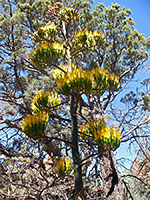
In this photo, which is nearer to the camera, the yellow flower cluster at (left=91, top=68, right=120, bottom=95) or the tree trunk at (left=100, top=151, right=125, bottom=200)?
the yellow flower cluster at (left=91, top=68, right=120, bottom=95)

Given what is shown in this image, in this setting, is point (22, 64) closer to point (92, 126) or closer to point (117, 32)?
point (117, 32)

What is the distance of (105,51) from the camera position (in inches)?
239

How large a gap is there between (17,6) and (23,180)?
213 inches

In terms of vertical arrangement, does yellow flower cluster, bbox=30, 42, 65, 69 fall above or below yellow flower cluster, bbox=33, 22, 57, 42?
below

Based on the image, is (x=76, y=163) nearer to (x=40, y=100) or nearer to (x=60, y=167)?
(x=60, y=167)

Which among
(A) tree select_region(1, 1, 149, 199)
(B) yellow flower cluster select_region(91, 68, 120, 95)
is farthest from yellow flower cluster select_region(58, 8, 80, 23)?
(B) yellow flower cluster select_region(91, 68, 120, 95)


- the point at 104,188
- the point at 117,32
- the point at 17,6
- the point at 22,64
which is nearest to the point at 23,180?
the point at 104,188

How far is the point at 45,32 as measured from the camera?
9.29 feet

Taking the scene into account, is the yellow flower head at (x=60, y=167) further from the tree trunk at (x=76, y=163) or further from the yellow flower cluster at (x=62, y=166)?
the tree trunk at (x=76, y=163)

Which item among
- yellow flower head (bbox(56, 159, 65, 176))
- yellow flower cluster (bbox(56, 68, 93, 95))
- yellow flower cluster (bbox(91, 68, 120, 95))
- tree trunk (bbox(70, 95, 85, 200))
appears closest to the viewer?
tree trunk (bbox(70, 95, 85, 200))

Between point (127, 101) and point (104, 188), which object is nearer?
point (104, 188)

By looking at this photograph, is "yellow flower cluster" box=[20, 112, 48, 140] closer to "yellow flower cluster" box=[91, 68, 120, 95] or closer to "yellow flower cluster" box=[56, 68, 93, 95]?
"yellow flower cluster" box=[56, 68, 93, 95]

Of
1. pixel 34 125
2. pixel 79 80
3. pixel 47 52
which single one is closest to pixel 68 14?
pixel 47 52

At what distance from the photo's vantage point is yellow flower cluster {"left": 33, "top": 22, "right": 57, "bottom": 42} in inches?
110
